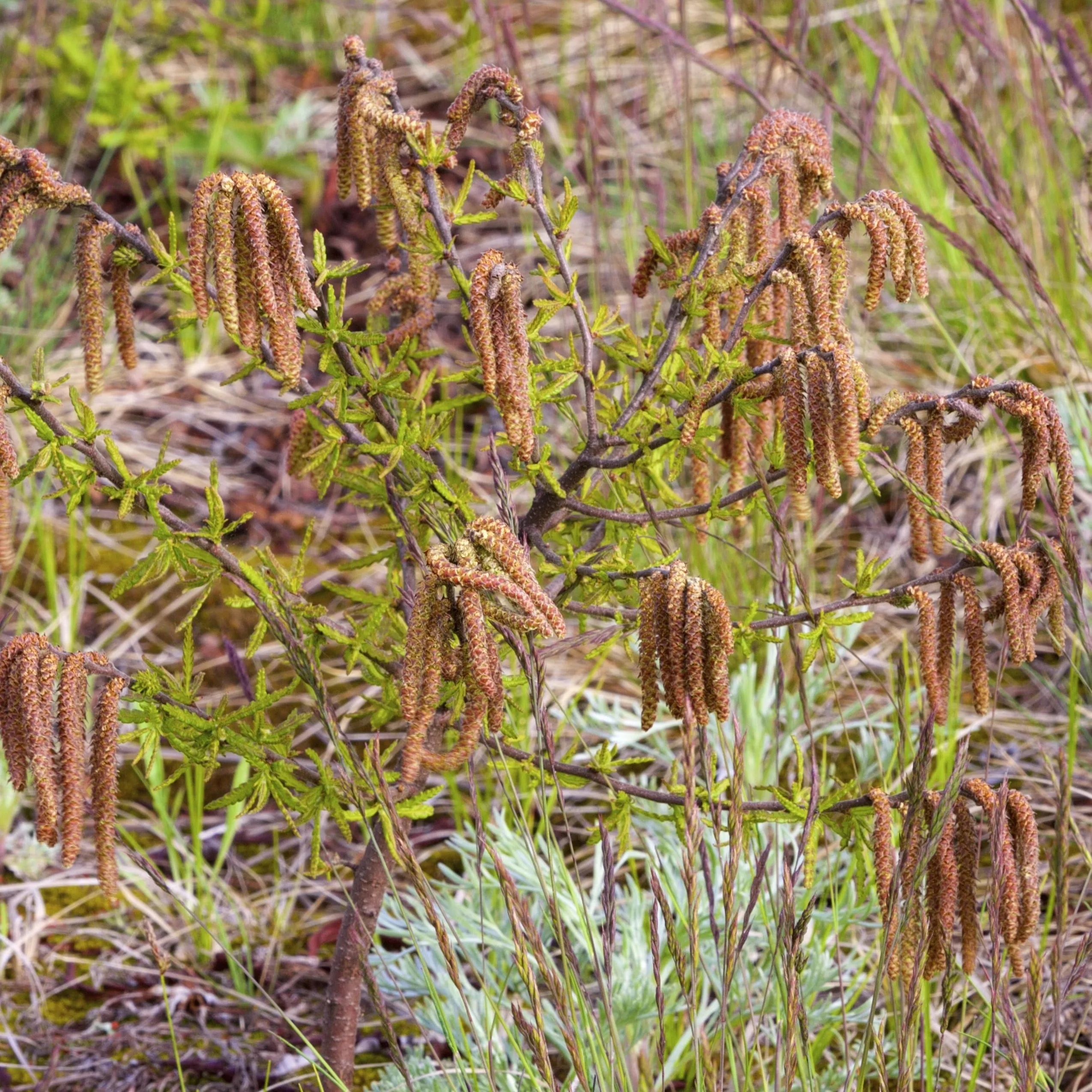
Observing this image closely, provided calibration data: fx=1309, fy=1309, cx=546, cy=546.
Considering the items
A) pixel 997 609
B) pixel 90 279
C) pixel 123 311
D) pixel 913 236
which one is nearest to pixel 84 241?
pixel 90 279

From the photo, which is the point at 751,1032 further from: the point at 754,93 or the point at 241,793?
the point at 754,93

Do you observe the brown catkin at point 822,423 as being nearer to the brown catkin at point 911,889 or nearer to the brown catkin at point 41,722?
the brown catkin at point 911,889

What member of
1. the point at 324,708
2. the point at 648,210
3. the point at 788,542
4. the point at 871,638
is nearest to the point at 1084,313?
the point at 871,638

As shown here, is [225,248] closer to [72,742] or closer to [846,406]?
[72,742]

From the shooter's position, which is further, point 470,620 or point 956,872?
point 956,872

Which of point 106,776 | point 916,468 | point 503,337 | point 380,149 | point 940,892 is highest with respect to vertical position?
point 380,149

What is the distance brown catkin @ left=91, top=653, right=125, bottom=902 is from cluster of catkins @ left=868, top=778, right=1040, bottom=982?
877 mm

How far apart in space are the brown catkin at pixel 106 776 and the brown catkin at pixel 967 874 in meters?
0.97

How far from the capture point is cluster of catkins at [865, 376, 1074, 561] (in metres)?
1.47

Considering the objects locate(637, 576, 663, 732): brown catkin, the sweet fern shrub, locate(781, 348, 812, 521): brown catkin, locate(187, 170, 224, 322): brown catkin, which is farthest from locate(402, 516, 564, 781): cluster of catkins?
locate(187, 170, 224, 322): brown catkin

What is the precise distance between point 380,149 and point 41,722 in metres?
0.75

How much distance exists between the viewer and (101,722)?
4.74 ft

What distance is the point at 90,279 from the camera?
4.81 ft

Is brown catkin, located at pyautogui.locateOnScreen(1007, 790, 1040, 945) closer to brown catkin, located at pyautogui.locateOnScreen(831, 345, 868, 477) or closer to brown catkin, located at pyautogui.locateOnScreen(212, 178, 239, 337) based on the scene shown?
brown catkin, located at pyautogui.locateOnScreen(831, 345, 868, 477)
